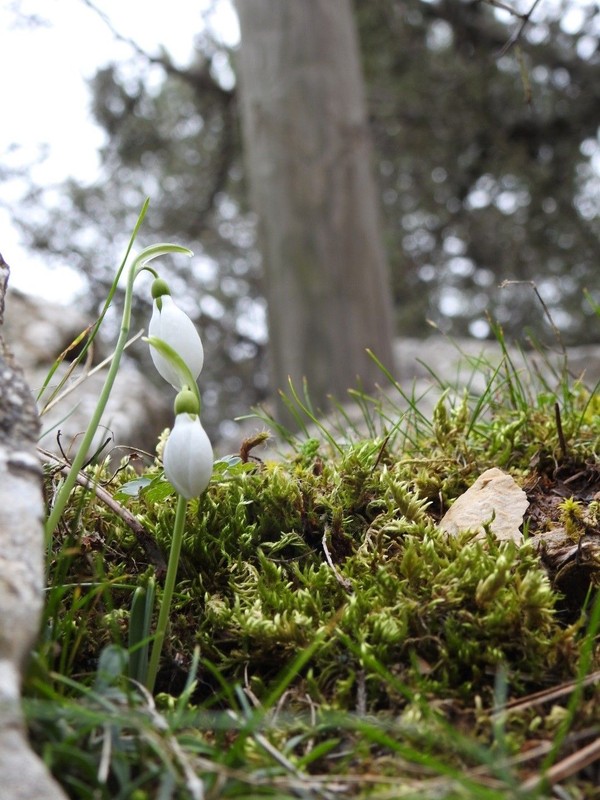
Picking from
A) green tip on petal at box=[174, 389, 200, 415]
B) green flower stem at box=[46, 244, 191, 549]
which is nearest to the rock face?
green flower stem at box=[46, 244, 191, 549]

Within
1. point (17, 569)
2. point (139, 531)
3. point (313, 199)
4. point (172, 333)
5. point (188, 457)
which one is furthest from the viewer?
point (313, 199)

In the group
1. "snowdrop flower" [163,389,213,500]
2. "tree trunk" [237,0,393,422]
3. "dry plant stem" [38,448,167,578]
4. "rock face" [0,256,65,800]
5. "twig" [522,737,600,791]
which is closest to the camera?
"rock face" [0,256,65,800]

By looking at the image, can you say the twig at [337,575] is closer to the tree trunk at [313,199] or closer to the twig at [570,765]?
the twig at [570,765]

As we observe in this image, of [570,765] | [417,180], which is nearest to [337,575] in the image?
[570,765]

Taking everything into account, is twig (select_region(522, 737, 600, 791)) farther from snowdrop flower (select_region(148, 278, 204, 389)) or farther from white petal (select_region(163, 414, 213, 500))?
snowdrop flower (select_region(148, 278, 204, 389))

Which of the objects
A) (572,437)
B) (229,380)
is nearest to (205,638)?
(572,437)

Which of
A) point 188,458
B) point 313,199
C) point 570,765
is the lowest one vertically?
point 570,765

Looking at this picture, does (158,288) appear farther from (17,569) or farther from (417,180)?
(417,180)
